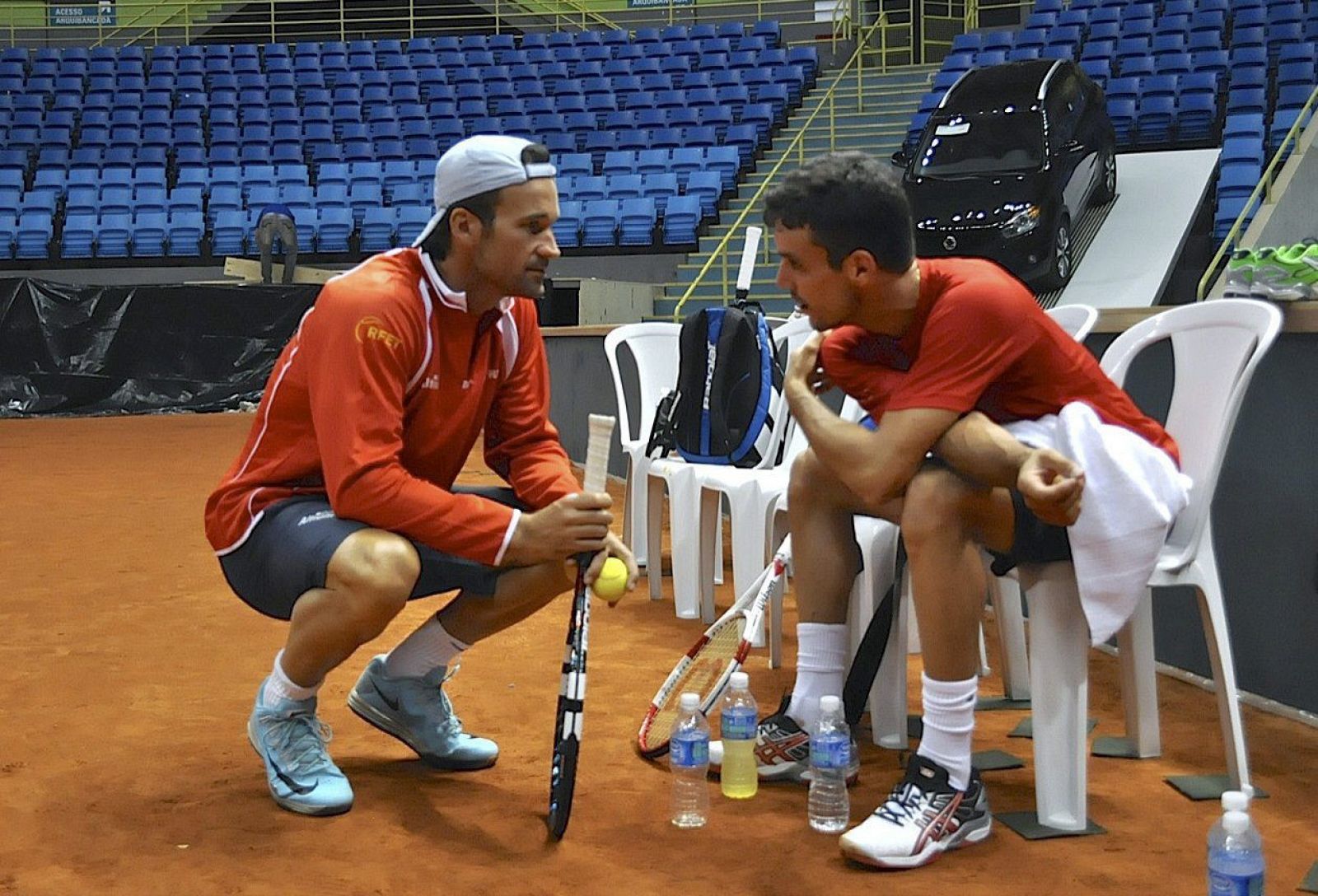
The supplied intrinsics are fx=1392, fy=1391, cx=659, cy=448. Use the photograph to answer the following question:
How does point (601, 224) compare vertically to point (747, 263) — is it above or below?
below

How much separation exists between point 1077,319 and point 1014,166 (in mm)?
7829

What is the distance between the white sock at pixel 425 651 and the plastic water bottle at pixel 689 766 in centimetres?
55

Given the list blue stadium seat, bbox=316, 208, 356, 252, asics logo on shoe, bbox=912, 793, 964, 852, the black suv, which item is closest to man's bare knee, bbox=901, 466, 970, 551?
asics logo on shoe, bbox=912, 793, 964, 852

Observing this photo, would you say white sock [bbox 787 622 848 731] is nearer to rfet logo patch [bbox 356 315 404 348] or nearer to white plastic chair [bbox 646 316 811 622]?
rfet logo patch [bbox 356 315 404 348]

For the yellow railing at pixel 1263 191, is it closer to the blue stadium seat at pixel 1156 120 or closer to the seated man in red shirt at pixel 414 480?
the blue stadium seat at pixel 1156 120

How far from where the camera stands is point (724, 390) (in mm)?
5004

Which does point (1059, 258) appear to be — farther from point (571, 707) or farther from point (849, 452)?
point (571, 707)

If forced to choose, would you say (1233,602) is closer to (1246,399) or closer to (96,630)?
(1246,399)

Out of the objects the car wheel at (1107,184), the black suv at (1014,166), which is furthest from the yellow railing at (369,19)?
the black suv at (1014,166)

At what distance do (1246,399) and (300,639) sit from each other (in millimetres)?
2430

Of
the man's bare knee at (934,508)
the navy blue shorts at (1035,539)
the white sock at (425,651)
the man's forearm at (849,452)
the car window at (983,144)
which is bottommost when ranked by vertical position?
the white sock at (425,651)

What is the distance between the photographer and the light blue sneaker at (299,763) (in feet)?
9.53

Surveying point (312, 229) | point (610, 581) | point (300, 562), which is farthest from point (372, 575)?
point (312, 229)

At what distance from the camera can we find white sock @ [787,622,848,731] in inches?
121
